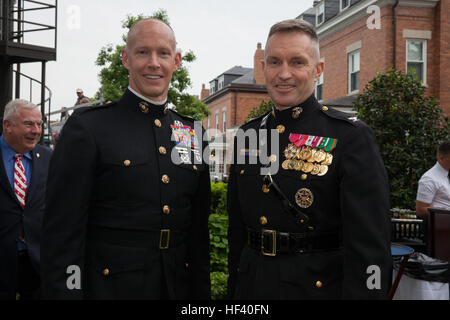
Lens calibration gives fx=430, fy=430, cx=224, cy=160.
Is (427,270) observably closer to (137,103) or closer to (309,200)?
(309,200)

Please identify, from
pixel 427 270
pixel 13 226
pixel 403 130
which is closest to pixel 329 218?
pixel 427 270

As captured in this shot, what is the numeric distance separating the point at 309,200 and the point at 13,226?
2.94m

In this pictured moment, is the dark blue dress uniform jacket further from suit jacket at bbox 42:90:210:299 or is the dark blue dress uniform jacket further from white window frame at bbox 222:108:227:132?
white window frame at bbox 222:108:227:132

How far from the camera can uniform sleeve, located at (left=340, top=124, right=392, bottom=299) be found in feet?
7.08

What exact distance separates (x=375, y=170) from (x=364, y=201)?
0.17 metres

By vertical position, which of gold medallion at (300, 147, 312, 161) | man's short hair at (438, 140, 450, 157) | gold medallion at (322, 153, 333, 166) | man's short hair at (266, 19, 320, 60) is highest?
man's short hair at (266, 19, 320, 60)

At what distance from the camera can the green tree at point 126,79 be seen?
2059cm

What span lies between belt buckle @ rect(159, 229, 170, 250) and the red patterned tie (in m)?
2.21

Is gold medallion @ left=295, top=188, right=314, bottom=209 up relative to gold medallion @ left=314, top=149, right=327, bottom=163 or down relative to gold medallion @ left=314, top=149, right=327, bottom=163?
down

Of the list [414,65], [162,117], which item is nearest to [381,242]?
[162,117]

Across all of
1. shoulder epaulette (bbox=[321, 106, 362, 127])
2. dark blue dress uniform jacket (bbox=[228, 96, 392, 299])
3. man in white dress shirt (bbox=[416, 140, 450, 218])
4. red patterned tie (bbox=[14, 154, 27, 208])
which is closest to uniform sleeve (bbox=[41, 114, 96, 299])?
dark blue dress uniform jacket (bbox=[228, 96, 392, 299])

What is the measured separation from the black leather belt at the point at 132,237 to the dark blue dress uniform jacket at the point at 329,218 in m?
0.51

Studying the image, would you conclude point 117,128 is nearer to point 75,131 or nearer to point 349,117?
point 75,131

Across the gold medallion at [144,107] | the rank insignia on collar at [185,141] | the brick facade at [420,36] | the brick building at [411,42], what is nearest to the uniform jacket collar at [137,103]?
the gold medallion at [144,107]
